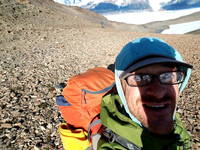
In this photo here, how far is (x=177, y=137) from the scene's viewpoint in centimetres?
257

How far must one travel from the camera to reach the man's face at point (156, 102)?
8.08 ft

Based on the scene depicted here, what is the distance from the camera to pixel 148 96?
2494 mm

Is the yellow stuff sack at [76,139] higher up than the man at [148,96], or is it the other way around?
the man at [148,96]

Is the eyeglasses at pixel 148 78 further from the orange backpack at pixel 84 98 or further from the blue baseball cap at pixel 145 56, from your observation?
the orange backpack at pixel 84 98

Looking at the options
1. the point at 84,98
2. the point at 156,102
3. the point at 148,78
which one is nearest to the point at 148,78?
the point at 148,78

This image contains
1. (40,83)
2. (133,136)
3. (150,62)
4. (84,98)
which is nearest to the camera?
(150,62)

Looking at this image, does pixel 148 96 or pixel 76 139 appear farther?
pixel 76 139

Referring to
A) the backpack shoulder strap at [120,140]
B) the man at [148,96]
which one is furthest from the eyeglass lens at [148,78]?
the backpack shoulder strap at [120,140]

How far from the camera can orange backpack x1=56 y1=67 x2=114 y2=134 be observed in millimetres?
3701

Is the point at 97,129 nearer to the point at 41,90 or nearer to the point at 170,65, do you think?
the point at 170,65

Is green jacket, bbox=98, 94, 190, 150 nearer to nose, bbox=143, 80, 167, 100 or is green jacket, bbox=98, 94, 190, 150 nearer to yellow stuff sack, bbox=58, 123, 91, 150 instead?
nose, bbox=143, 80, 167, 100

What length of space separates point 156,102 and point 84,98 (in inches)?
61.2

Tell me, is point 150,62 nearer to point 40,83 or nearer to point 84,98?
point 84,98

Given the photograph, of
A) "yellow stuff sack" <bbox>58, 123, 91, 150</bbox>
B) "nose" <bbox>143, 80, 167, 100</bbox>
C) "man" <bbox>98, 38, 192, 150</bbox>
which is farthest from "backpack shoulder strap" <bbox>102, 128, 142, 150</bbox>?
"yellow stuff sack" <bbox>58, 123, 91, 150</bbox>
